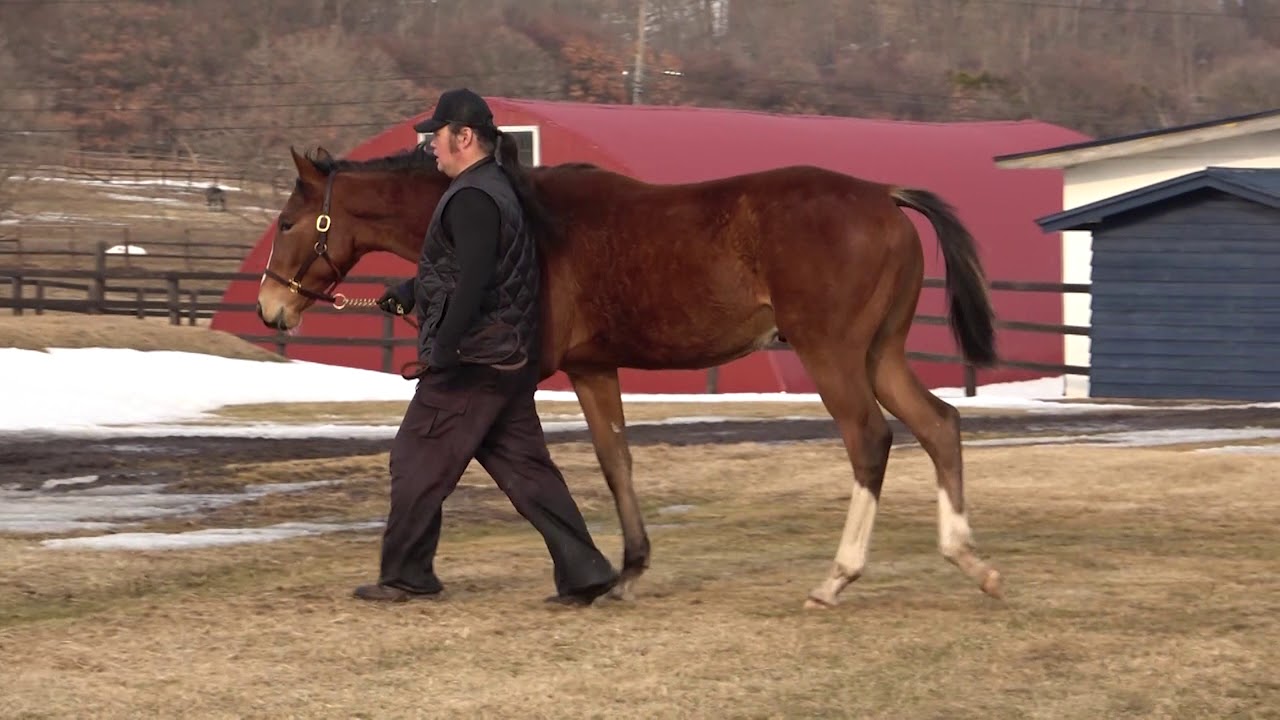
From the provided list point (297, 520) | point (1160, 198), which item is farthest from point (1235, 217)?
point (297, 520)

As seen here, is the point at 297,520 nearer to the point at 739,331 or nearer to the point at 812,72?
the point at 739,331

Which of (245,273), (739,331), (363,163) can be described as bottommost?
(245,273)

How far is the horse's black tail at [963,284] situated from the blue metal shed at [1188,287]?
51.6 ft

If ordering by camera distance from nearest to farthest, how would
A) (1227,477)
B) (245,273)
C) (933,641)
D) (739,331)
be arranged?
(933,641)
(739,331)
(1227,477)
(245,273)

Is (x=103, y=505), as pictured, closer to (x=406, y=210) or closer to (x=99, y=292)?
(x=406, y=210)

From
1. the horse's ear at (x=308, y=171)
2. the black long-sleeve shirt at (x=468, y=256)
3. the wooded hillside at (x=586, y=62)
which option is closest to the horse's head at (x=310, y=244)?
the horse's ear at (x=308, y=171)

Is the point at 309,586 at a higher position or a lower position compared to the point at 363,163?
lower

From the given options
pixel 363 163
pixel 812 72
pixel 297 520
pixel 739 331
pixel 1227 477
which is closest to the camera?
pixel 739 331

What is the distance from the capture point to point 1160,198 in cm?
2373

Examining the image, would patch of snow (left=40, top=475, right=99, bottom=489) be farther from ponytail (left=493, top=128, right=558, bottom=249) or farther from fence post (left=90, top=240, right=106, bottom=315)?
fence post (left=90, top=240, right=106, bottom=315)

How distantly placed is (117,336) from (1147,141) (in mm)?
13311

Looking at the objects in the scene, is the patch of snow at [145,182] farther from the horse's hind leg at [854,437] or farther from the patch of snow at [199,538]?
the horse's hind leg at [854,437]

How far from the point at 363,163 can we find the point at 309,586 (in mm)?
1738

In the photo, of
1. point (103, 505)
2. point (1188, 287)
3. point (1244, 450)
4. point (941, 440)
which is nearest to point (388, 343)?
point (1188, 287)
